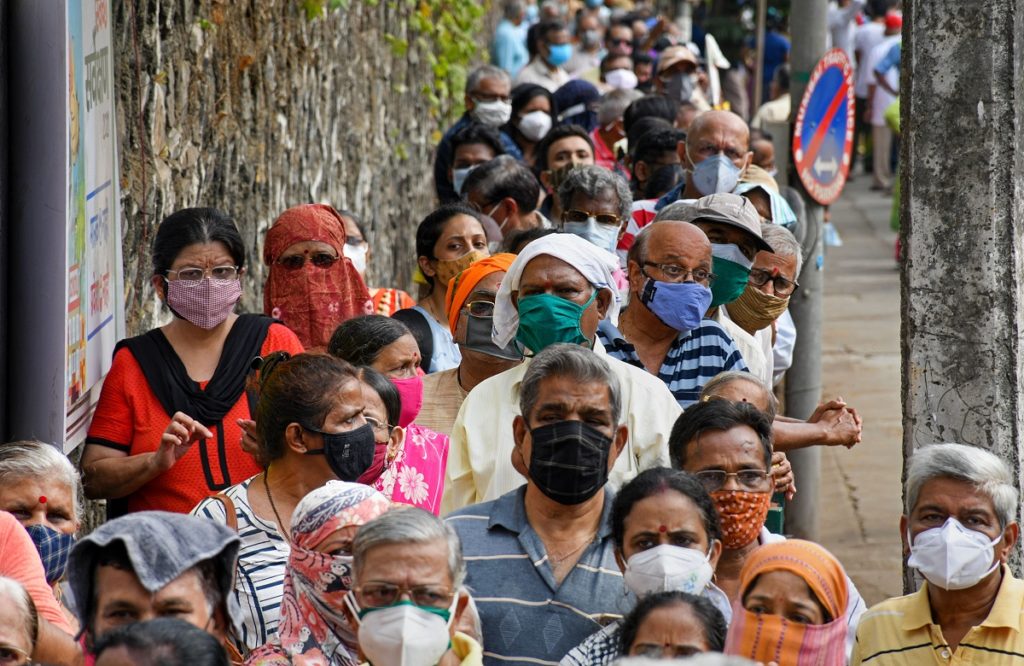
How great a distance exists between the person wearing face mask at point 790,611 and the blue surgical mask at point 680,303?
5.82 feet

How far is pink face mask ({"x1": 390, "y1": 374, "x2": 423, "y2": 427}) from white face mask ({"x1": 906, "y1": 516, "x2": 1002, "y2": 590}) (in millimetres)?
1768

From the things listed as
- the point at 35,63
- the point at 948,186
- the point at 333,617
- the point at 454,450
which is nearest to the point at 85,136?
the point at 35,63

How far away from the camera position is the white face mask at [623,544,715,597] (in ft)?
12.6

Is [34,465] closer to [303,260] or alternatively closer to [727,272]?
[303,260]

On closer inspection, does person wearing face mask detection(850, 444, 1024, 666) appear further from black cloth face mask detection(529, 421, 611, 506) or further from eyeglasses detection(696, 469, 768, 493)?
black cloth face mask detection(529, 421, 611, 506)


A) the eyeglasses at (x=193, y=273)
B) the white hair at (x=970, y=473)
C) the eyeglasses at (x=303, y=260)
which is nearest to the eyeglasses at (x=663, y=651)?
the white hair at (x=970, y=473)

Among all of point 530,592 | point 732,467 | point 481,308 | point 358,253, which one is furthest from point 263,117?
point 530,592

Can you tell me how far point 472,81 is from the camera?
458 inches

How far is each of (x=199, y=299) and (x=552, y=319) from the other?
1.14 meters

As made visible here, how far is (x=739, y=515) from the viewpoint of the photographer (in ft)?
14.4

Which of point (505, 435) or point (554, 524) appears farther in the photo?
point (505, 435)

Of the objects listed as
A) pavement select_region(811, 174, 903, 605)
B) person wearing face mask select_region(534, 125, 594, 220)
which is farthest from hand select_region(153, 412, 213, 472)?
person wearing face mask select_region(534, 125, 594, 220)

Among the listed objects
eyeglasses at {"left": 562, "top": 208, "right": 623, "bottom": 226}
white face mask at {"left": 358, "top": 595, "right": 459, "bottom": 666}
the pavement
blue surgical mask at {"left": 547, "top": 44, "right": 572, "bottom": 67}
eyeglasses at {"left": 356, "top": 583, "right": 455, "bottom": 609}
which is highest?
blue surgical mask at {"left": 547, "top": 44, "right": 572, "bottom": 67}

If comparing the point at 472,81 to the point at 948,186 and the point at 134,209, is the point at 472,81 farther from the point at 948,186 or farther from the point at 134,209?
the point at 948,186
